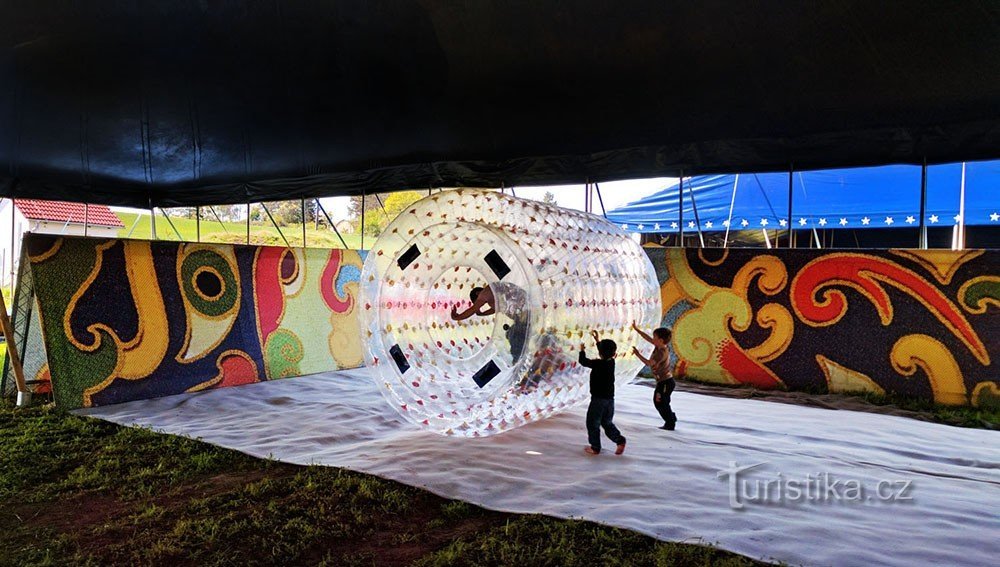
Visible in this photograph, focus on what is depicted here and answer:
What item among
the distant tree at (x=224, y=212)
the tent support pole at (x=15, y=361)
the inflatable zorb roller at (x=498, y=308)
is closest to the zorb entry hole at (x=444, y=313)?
the inflatable zorb roller at (x=498, y=308)

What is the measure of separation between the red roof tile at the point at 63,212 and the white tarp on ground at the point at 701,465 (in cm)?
701

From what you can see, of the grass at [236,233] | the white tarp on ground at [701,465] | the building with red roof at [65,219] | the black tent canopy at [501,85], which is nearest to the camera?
the white tarp on ground at [701,465]

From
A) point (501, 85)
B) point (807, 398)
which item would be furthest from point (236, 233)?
point (807, 398)

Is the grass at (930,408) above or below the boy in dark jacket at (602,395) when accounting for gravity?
below

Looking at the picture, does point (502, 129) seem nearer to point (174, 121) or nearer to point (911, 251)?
point (174, 121)

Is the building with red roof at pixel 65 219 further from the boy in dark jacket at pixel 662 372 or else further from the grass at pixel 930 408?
the grass at pixel 930 408

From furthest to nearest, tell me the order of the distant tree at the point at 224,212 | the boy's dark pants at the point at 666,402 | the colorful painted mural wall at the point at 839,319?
the distant tree at the point at 224,212
the colorful painted mural wall at the point at 839,319
the boy's dark pants at the point at 666,402

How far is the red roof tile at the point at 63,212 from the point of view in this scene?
35.3ft

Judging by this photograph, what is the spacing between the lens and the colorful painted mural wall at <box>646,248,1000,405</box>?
19.7 feet

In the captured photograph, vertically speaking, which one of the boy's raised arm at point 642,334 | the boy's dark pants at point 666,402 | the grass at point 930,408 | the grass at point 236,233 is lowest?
the grass at point 930,408

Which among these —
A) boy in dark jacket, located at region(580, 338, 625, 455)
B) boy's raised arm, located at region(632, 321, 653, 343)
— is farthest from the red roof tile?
boy in dark jacket, located at region(580, 338, 625, 455)

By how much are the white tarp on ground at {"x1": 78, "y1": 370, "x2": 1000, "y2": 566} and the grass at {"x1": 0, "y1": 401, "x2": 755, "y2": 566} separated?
0.20 m

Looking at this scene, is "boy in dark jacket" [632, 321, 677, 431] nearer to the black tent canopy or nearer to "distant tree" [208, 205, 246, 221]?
the black tent canopy

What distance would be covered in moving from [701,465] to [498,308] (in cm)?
183
